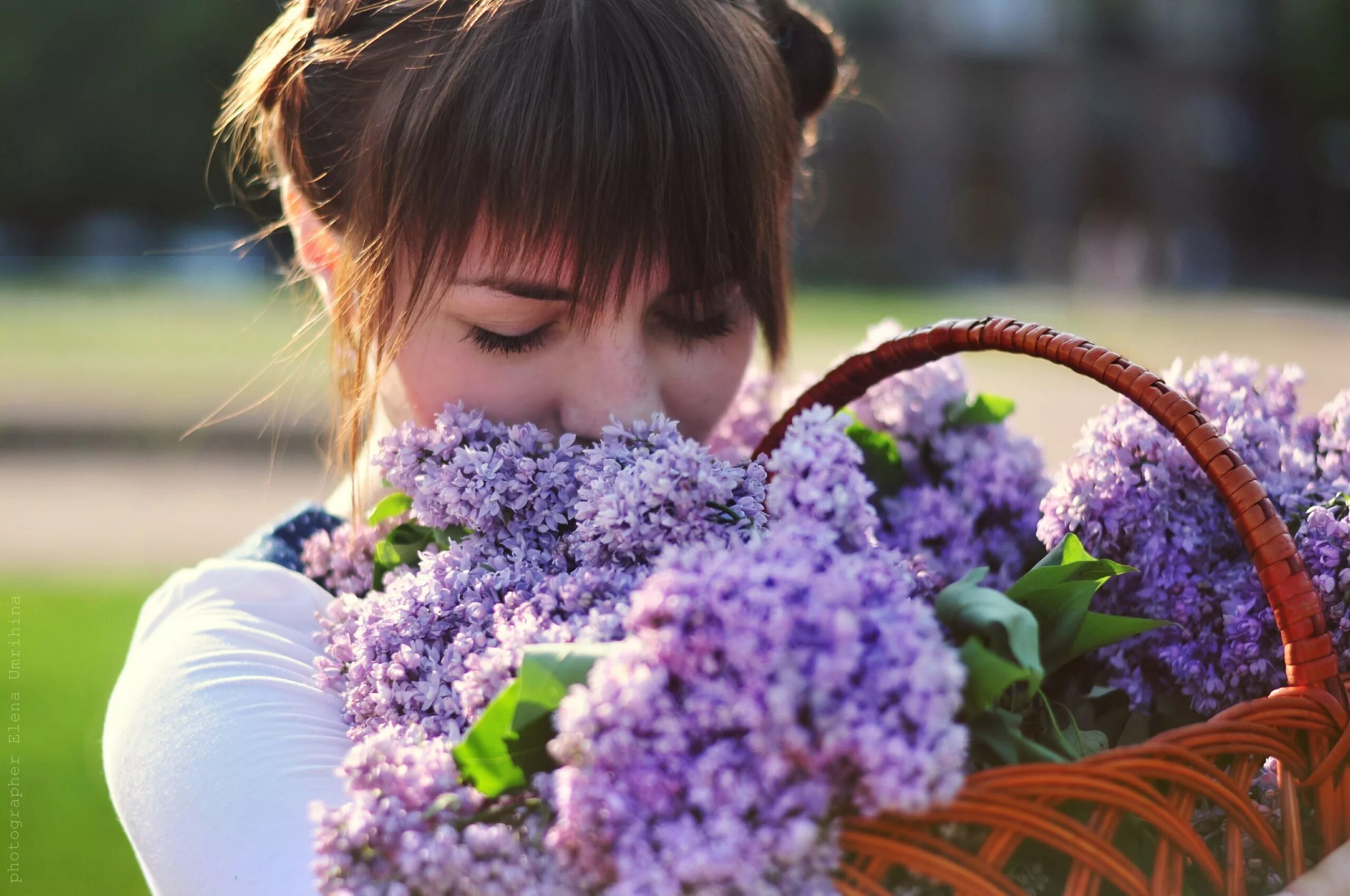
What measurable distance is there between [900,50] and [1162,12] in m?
7.15

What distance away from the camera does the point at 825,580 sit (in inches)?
32.0

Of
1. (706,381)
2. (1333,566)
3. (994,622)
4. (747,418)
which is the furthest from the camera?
(747,418)

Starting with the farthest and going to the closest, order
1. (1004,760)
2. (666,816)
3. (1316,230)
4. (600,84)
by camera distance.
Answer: (1316,230) → (600,84) → (1004,760) → (666,816)

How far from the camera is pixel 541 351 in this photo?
141cm

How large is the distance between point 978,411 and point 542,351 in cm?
64

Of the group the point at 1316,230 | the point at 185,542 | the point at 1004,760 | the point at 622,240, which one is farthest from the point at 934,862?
the point at 1316,230

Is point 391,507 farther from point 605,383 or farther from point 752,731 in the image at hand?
point 752,731

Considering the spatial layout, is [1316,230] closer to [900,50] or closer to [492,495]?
[900,50]

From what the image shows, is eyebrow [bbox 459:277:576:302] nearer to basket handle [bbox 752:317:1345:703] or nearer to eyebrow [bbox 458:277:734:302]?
eyebrow [bbox 458:277:734:302]

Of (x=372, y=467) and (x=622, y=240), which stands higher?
(x=622, y=240)

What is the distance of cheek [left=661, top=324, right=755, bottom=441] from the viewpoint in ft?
4.97

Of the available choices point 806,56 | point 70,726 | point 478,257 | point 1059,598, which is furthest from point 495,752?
point 70,726

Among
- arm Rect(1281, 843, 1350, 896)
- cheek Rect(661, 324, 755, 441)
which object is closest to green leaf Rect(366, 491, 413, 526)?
cheek Rect(661, 324, 755, 441)

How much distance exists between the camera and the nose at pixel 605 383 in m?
1.39
